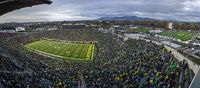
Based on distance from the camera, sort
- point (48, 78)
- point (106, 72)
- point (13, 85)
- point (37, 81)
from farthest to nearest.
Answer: point (106, 72) → point (48, 78) → point (37, 81) → point (13, 85)

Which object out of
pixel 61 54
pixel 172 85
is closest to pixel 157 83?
pixel 172 85

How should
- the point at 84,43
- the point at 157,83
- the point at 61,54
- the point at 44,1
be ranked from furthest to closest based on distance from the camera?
the point at 84,43 < the point at 61,54 < the point at 157,83 < the point at 44,1

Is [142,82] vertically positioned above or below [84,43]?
above

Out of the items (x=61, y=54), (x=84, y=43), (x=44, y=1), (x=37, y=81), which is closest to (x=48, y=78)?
(x=37, y=81)

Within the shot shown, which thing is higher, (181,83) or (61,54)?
(181,83)

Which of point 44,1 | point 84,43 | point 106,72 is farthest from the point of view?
point 84,43

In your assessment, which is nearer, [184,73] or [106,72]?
[184,73]

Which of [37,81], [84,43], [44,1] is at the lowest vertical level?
[84,43]

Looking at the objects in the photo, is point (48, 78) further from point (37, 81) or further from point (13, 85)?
point (13, 85)

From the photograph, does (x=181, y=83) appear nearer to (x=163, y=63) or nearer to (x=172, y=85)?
(x=172, y=85)
